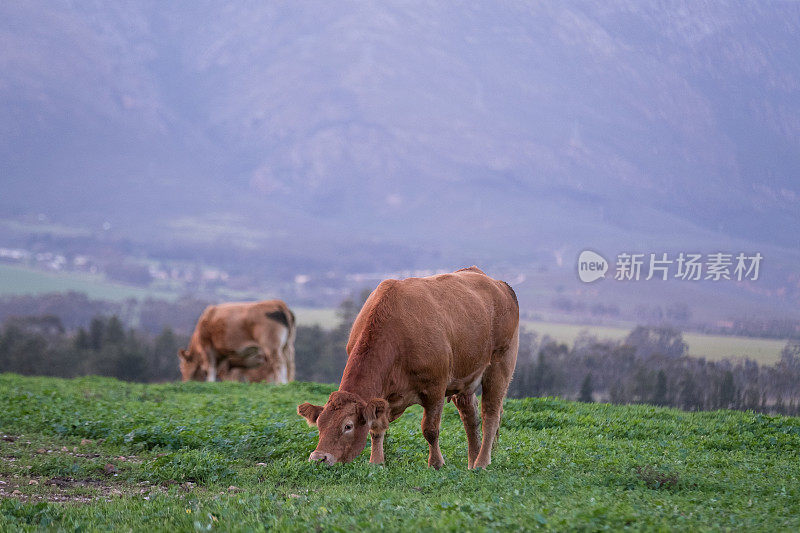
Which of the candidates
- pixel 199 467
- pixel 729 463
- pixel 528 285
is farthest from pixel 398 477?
pixel 528 285

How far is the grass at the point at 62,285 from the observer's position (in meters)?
115

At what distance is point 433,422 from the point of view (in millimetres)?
9805

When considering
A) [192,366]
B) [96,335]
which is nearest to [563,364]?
[192,366]

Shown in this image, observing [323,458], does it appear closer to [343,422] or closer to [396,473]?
[343,422]

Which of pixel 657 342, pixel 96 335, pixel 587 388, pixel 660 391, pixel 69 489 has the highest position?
pixel 657 342

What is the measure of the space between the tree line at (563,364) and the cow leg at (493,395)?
11.2 m

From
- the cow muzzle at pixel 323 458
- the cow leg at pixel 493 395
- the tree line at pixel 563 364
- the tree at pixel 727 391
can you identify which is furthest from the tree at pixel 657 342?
the cow muzzle at pixel 323 458

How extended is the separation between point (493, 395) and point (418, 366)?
Answer: 2.28m

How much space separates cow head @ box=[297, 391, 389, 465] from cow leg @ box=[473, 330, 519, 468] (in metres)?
2.35

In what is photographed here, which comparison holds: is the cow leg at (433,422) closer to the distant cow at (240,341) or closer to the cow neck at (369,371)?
the cow neck at (369,371)

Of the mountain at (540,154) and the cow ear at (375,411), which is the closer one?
the cow ear at (375,411)

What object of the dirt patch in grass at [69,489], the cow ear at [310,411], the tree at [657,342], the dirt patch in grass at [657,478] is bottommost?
the dirt patch in grass at [69,489]

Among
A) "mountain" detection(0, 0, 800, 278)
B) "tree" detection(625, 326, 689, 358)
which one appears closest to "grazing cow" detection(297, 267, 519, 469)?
"tree" detection(625, 326, 689, 358)

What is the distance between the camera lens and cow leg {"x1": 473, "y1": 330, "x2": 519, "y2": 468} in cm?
1089
